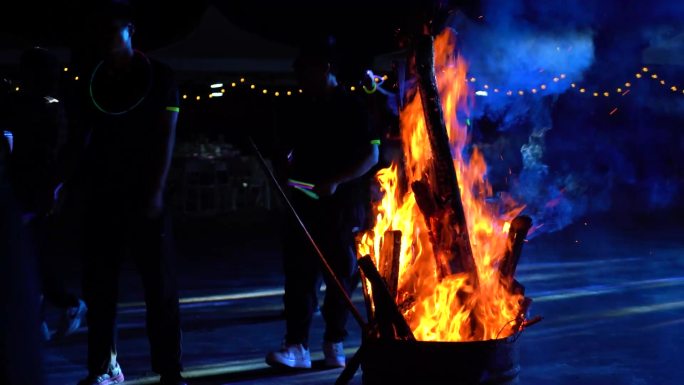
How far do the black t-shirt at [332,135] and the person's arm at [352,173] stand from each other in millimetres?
24

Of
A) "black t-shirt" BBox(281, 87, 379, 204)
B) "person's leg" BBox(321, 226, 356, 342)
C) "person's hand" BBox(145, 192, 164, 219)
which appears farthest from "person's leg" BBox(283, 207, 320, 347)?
"person's hand" BBox(145, 192, 164, 219)

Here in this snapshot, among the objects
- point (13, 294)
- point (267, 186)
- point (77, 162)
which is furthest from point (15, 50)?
point (13, 294)

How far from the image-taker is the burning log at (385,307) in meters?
3.61

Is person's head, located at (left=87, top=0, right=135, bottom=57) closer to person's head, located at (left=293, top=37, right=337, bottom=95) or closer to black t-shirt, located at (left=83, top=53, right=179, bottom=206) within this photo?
black t-shirt, located at (left=83, top=53, right=179, bottom=206)

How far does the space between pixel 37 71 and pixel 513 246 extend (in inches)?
147

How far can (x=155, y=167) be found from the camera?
14.8ft

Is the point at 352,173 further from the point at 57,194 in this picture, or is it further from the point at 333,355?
the point at 57,194

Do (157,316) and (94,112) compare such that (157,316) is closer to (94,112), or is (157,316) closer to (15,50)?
(94,112)

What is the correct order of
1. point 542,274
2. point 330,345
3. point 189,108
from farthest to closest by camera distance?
point 189,108, point 542,274, point 330,345

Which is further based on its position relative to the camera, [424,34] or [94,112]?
[94,112]

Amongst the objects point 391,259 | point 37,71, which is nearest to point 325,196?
point 391,259

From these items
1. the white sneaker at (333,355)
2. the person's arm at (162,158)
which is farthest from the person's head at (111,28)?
the white sneaker at (333,355)

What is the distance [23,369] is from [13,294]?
218mm

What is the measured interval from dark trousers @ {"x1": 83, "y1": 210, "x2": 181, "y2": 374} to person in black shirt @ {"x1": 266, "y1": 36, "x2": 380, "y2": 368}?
787 millimetres
